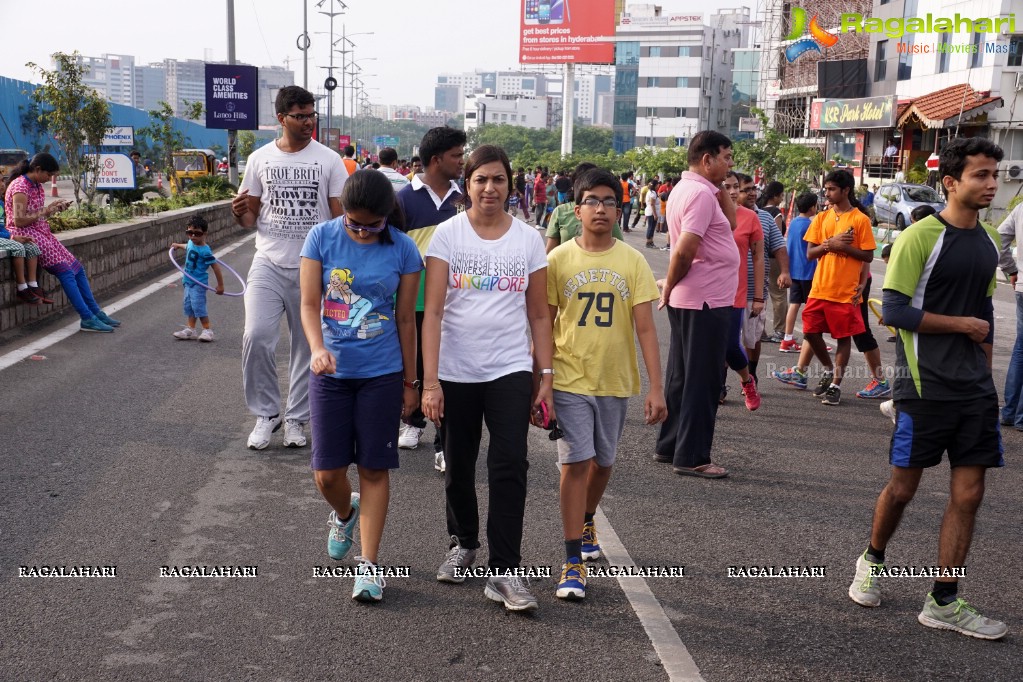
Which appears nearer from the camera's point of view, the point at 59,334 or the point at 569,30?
the point at 59,334

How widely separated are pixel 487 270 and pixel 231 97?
31.1 meters

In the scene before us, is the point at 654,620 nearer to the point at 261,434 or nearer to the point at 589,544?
the point at 589,544

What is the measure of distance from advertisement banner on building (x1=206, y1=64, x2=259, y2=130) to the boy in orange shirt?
26997mm

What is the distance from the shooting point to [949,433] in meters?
4.42

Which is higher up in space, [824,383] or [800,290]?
[800,290]

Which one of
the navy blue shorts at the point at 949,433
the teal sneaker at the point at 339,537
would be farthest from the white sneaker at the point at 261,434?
the navy blue shorts at the point at 949,433

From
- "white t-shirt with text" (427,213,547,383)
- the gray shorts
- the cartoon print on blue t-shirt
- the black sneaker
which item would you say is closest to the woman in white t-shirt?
"white t-shirt with text" (427,213,547,383)

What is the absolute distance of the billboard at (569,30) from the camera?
3765 inches

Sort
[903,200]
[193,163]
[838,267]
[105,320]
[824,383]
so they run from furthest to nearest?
[193,163] → [903,200] → [105,320] → [824,383] → [838,267]

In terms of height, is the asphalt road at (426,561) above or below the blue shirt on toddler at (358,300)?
below

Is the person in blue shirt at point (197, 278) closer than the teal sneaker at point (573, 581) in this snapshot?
No

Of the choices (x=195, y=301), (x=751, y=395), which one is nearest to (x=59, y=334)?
(x=195, y=301)

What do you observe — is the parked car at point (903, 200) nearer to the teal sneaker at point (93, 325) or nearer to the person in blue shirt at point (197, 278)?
the person in blue shirt at point (197, 278)

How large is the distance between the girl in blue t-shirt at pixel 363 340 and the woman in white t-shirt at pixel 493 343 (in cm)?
18
